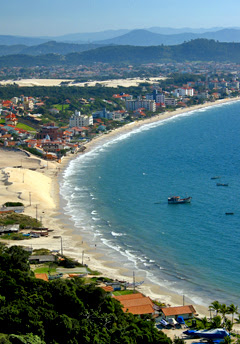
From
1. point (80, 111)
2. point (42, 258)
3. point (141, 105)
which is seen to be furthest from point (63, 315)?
point (141, 105)

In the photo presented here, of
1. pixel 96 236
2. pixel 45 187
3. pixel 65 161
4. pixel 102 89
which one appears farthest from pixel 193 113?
pixel 96 236

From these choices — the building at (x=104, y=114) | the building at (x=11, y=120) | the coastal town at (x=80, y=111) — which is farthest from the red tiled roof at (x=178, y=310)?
the building at (x=104, y=114)

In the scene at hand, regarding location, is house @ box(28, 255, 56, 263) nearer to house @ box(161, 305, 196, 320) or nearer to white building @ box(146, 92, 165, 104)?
house @ box(161, 305, 196, 320)

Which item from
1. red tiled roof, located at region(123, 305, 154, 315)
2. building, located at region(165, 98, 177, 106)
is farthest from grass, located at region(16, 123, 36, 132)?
red tiled roof, located at region(123, 305, 154, 315)

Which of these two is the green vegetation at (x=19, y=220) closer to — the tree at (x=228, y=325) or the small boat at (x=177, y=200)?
the small boat at (x=177, y=200)

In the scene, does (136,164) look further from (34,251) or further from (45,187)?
(34,251)
